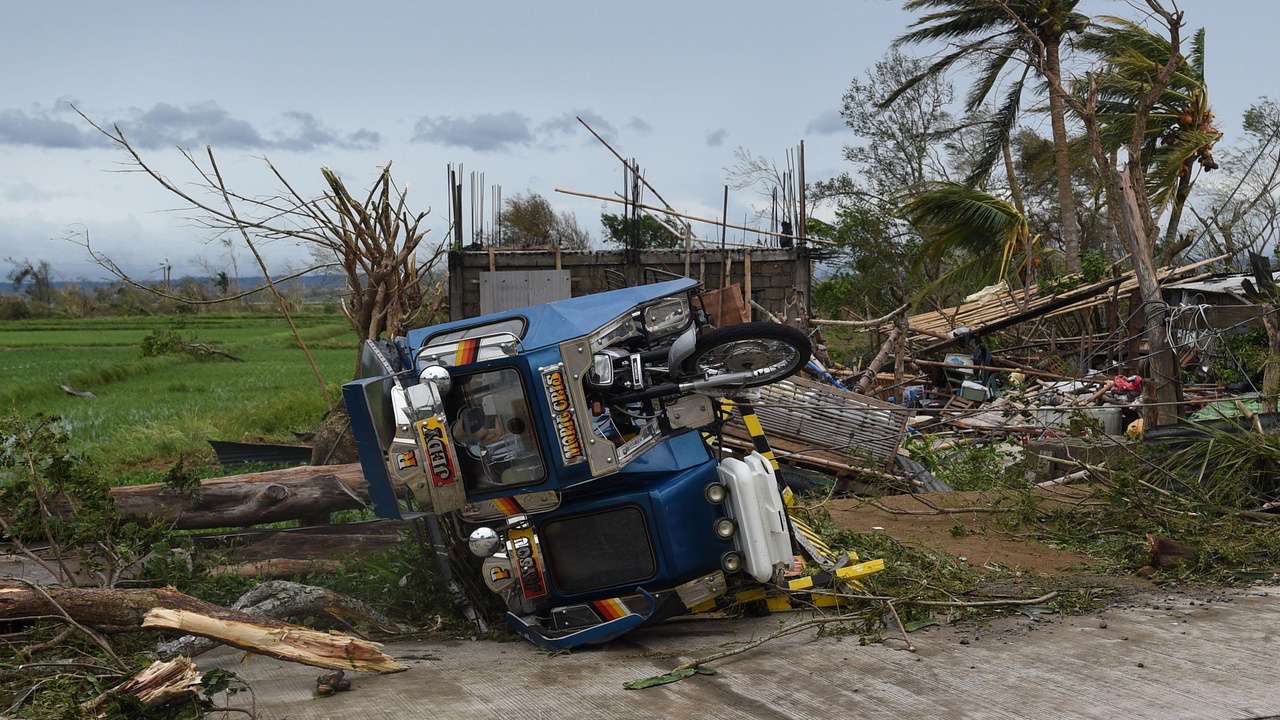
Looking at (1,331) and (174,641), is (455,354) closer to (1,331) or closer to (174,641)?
(174,641)

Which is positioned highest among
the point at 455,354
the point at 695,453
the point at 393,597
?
the point at 455,354

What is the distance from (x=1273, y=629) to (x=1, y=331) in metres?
46.6

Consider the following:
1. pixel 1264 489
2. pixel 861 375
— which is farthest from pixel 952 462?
pixel 861 375

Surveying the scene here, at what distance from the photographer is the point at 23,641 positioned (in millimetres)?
5688

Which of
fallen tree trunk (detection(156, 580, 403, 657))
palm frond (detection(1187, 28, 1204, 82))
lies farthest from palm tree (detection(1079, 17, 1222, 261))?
fallen tree trunk (detection(156, 580, 403, 657))

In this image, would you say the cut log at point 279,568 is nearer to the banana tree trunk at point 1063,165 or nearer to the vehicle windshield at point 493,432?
the vehicle windshield at point 493,432

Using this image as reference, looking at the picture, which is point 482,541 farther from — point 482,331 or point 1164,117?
point 1164,117

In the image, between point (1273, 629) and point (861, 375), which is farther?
point (861, 375)

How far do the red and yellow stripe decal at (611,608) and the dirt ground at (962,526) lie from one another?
282 cm

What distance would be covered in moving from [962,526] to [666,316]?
11.7 ft

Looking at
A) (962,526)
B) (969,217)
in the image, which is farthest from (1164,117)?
(962,526)

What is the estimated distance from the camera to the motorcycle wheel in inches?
246

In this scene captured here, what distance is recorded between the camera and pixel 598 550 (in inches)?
239

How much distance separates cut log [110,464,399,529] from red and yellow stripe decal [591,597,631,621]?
3.38 metres
